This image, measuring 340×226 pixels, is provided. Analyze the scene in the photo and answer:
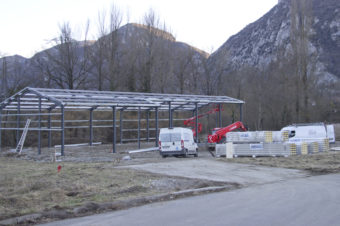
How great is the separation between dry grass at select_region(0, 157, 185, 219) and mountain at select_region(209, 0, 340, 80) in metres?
77.1

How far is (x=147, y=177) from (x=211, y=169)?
4.29 metres

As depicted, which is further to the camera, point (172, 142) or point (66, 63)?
point (66, 63)

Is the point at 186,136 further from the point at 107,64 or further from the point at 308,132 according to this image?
the point at 107,64

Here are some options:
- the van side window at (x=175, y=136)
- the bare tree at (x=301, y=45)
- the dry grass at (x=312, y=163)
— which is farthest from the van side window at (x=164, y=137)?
the bare tree at (x=301, y=45)

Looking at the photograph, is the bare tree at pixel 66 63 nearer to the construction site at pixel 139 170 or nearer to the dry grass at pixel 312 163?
the construction site at pixel 139 170

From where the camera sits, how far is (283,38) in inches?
4045

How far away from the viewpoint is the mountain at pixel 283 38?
323 feet

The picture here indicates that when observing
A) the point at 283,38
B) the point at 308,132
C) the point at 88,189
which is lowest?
the point at 88,189

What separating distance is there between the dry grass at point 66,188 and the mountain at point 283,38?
7711cm

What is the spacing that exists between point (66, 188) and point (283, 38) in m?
100

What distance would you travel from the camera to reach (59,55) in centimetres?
4619

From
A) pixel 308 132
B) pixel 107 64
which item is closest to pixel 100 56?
pixel 107 64

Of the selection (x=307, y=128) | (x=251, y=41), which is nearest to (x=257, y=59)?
(x=251, y=41)

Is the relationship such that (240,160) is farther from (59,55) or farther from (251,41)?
(251,41)
